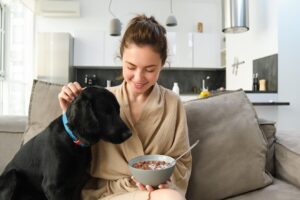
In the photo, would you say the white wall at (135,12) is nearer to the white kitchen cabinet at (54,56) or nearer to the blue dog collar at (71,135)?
the white kitchen cabinet at (54,56)

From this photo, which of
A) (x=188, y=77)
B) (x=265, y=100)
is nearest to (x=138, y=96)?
(x=265, y=100)

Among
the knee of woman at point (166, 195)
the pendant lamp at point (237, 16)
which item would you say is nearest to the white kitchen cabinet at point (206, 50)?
the pendant lamp at point (237, 16)

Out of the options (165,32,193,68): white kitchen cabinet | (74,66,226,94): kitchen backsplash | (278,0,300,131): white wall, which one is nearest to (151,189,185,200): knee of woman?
(278,0,300,131): white wall

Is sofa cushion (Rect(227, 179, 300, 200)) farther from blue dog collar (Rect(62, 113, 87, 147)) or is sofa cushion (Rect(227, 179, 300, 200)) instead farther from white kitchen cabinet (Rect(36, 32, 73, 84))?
white kitchen cabinet (Rect(36, 32, 73, 84))

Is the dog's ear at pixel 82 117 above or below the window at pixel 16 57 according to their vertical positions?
below

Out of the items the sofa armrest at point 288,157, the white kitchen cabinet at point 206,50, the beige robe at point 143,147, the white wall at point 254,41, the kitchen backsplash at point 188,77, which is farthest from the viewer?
the kitchen backsplash at point 188,77

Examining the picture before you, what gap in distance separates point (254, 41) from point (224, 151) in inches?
96.2

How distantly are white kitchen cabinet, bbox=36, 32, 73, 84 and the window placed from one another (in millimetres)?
315

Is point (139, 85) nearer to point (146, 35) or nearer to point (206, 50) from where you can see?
point (146, 35)

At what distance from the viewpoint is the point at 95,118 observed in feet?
3.10

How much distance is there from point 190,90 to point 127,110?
14.6ft

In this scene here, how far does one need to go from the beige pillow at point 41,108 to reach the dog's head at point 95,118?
298mm

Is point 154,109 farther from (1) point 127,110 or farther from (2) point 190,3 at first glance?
(2) point 190,3

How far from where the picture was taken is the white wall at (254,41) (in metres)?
2.92
